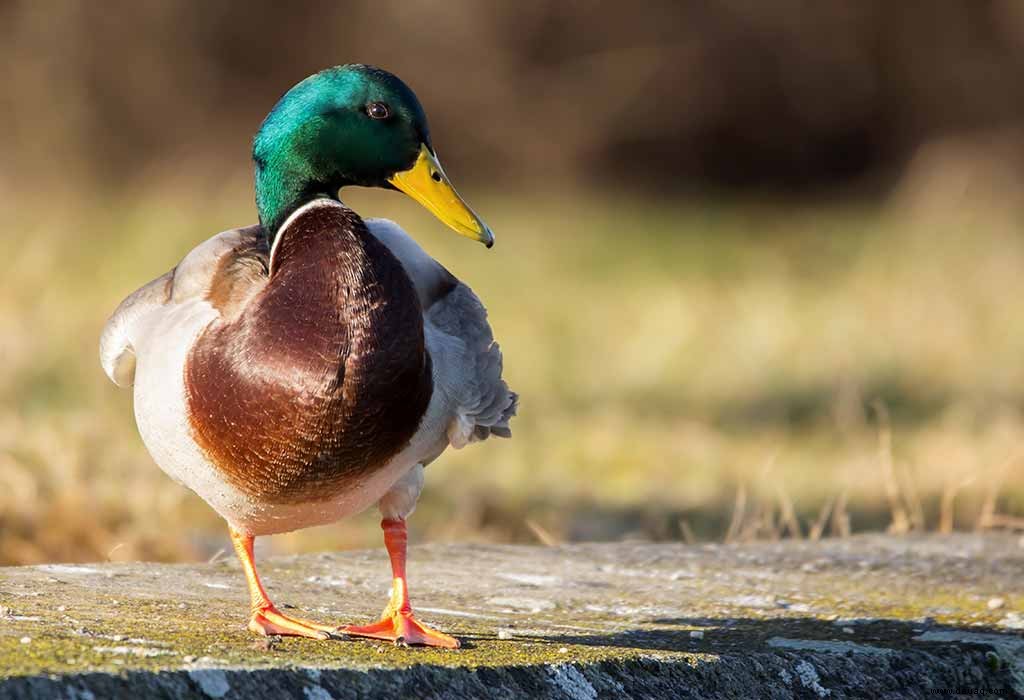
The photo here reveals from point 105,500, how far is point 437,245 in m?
6.21

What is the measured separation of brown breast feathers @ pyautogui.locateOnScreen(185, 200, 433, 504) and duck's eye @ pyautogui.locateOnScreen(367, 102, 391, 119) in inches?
12.6

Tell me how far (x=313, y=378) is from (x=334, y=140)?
55cm

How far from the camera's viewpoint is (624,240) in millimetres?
12547

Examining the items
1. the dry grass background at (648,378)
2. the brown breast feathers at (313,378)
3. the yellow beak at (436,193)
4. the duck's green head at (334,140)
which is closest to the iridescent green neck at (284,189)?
the duck's green head at (334,140)

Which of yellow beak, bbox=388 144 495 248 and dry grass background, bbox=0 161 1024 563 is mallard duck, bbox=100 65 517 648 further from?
dry grass background, bbox=0 161 1024 563

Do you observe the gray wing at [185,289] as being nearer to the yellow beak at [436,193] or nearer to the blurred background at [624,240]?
the yellow beak at [436,193]

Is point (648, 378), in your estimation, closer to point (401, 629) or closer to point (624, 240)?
point (624, 240)

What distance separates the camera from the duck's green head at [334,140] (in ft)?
10.7

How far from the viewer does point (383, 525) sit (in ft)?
11.1

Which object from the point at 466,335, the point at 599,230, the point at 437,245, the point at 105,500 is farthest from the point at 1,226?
the point at 466,335

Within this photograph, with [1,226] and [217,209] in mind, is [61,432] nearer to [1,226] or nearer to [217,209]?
[1,226]

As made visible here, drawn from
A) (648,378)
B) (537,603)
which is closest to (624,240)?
(648,378)

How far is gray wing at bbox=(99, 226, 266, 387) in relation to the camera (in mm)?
3188

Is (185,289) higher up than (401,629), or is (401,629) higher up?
(185,289)
